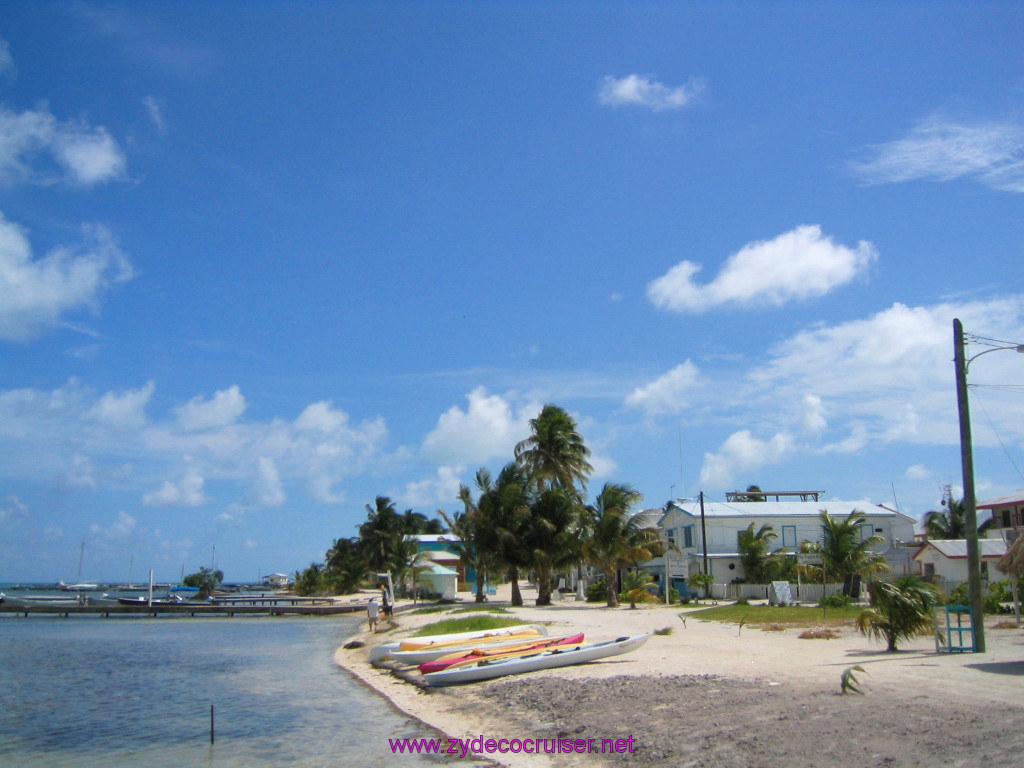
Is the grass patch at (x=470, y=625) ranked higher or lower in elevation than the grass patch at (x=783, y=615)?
lower

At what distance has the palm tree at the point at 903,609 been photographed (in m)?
16.0

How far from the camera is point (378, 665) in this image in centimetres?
2556

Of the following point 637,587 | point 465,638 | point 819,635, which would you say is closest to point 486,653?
point 465,638

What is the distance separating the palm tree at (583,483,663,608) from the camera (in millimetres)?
40438

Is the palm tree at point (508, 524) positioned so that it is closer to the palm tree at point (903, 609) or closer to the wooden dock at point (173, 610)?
the wooden dock at point (173, 610)

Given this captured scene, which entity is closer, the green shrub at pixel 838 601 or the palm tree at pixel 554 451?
the green shrub at pixel 838 601

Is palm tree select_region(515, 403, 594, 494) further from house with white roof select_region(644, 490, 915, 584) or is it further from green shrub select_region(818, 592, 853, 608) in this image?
green shrub select_region(818, 592, 853, 608)

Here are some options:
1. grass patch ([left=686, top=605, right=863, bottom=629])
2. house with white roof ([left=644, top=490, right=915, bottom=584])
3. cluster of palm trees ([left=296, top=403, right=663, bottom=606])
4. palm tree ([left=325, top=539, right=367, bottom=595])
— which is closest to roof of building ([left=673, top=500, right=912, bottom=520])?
house with white roof ([left=644, top=490, right=915, bottom=584])

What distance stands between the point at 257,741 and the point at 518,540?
95.3ft

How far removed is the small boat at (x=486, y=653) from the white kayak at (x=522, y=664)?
314 millimetres

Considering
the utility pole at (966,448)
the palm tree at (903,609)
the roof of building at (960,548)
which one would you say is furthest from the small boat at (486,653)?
the roof of building at (960,548)

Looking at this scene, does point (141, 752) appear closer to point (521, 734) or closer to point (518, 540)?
point (521, 734)

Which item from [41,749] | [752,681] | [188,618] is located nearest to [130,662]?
[41,749]

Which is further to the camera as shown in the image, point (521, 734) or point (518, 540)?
point (518, 540)
